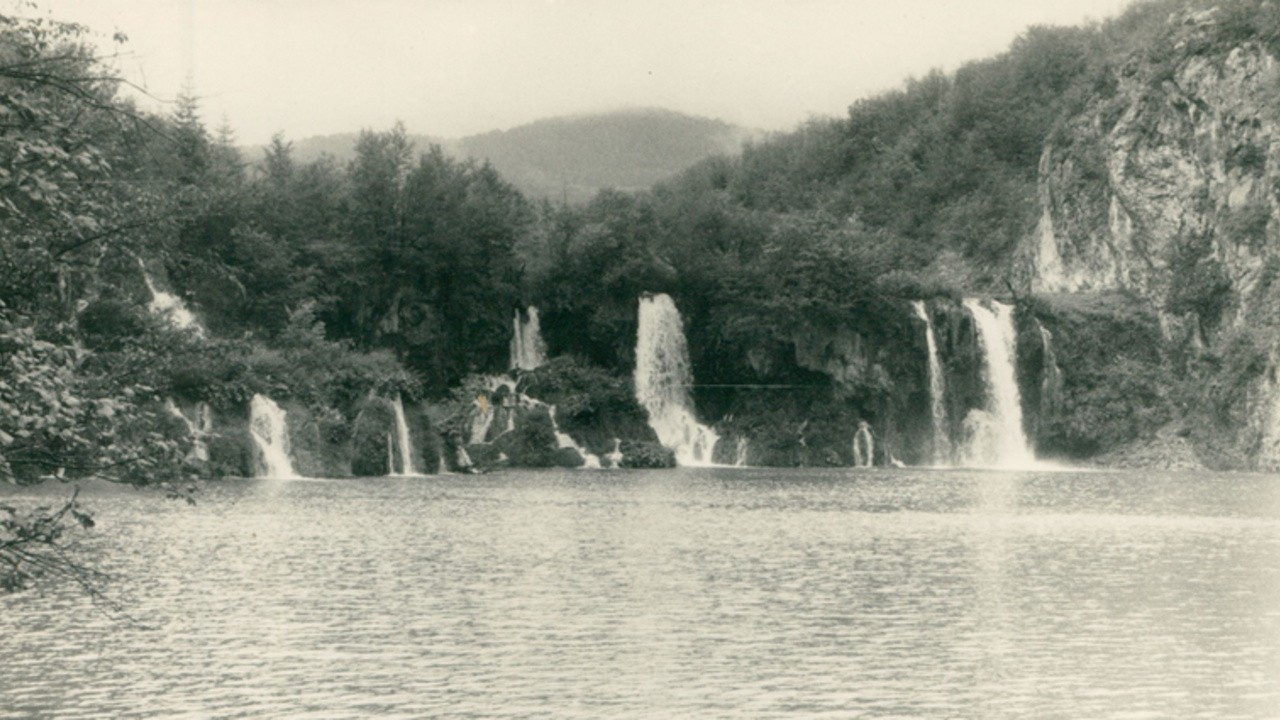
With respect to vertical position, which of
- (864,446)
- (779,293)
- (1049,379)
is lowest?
(864,446)

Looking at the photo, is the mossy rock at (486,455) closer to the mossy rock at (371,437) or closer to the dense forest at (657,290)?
the dense forest at (657,290)

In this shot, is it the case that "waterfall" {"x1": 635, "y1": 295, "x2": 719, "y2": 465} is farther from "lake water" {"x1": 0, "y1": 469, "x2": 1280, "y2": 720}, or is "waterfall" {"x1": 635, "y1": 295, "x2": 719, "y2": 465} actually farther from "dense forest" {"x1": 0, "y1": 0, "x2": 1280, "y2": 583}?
"lake water" {"x1": 0, "y1": 469, "x2": 1280, "y2": 720}

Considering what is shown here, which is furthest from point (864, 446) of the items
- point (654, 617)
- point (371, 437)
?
point (654, 617)

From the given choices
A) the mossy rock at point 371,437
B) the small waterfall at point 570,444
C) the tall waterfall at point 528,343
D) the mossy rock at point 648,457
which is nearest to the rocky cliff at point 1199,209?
the mossy rock at point 648,457

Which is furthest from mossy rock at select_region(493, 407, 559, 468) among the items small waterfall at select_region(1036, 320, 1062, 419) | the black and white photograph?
small waterfall at select_region(1036, 320, 1062, 419)

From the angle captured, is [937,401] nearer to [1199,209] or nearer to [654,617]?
[1199,209]

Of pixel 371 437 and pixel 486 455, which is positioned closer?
pixel 371 437
